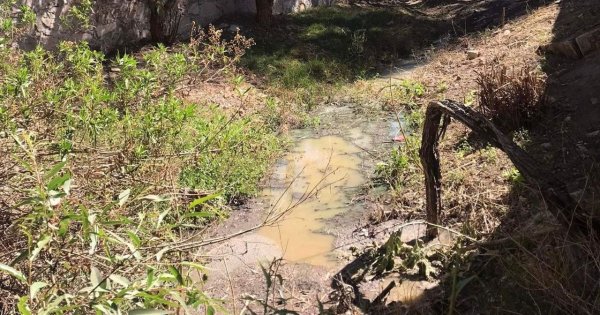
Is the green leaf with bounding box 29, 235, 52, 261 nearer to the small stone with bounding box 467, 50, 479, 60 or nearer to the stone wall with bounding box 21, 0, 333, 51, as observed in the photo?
the stone wall with bounding box 21, 0, 333, 51

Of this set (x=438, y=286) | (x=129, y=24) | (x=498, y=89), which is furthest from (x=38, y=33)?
(x=438, y=286)

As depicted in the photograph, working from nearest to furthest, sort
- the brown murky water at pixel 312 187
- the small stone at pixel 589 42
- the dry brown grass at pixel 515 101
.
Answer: the brown murky water at pixel 312 187 < the dry brown grass at pixel 515 101 < the small stone at pixel 589 42

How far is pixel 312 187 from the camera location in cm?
562

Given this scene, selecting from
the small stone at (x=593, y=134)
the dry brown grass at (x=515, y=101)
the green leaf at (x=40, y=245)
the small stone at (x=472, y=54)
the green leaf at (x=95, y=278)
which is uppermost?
the small stone at (x=472, y=54)

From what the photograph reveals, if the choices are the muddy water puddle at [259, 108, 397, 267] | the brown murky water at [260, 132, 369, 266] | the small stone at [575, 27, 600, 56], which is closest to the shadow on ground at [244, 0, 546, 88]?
the muddy water puddle at [259, 108, 397, 267]

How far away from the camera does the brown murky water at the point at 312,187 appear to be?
4.80 meters

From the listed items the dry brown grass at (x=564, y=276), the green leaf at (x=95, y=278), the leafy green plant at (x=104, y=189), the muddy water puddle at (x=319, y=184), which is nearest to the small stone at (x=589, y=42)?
the muddy water puddle at (x=319, y=184)

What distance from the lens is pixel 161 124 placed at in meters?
4.12

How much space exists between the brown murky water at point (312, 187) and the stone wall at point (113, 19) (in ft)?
9.87

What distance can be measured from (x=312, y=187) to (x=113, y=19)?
13.1ft

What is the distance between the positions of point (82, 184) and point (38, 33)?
4561 millimetres

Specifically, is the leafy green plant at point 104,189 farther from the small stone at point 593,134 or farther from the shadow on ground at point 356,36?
the small stone at point 593,134

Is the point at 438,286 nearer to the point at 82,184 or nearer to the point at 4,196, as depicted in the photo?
the point at 82,184

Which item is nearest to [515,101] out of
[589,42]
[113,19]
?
[589,42]
